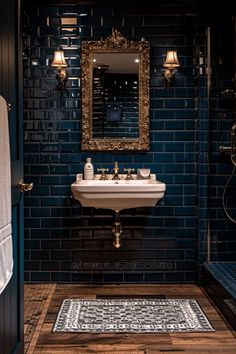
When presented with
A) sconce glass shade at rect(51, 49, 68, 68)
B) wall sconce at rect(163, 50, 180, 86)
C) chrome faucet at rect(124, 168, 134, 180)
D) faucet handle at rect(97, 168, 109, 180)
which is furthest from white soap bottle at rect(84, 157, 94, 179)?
wall sconce at rect(163, 50, 180, 86)

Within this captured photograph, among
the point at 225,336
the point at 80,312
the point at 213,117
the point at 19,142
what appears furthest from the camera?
the point at 213,117

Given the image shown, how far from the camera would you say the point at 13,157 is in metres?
2.22

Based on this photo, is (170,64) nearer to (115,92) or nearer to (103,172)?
(115,92)

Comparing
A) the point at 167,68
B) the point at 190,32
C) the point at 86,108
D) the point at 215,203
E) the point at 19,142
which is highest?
the point at 190,32

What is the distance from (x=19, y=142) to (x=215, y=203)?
→ 2341 mm

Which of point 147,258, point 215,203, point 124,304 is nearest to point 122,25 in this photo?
point 215,203

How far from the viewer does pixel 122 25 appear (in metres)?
4.25

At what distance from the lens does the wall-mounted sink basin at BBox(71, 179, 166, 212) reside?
3.74 meters

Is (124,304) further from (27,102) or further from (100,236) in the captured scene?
(27,102)

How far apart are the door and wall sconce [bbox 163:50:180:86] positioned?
6.70 feet

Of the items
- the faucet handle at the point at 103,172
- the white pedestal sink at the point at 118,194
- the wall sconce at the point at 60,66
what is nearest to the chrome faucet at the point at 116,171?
the faucet handle at the point at 103,172

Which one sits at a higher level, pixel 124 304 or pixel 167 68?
pixel 167 68

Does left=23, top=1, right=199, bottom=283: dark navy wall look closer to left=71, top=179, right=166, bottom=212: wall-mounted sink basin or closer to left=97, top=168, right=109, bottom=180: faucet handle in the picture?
left=97, top=168, right=109, bottom=180: faucet handle

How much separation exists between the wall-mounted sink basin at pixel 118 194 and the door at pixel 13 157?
4.44 ft
